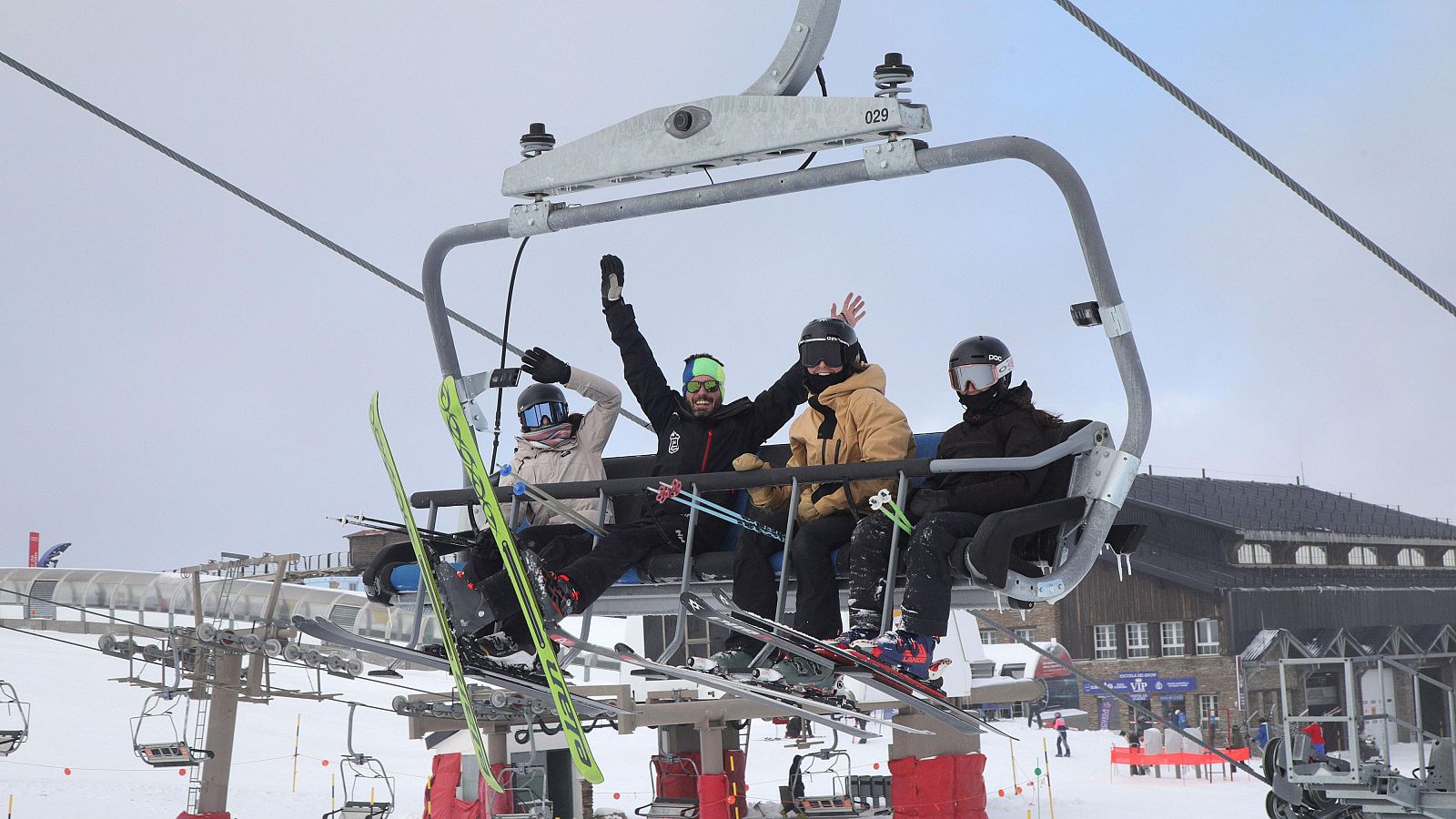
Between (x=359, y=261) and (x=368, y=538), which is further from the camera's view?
(x=368, y=538)

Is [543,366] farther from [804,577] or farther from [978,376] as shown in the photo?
[978,376]

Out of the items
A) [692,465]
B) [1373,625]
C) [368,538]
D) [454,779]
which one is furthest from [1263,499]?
[692,465]

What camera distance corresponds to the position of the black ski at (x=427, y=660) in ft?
17.3

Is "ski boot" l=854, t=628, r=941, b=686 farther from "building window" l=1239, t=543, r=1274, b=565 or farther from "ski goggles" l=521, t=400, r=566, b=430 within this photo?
"building window" l=1239, t=543, r=1274, b=565

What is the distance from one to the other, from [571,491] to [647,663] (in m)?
0.87

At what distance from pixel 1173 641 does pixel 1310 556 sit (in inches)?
237

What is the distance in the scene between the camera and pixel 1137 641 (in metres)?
36.6

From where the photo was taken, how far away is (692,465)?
19.6ft

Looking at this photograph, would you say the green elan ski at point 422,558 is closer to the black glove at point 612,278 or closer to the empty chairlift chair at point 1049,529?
the black glove at point 612,278

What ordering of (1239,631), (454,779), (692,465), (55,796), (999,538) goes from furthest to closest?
(1239,631), (55,796), (454,779), (692,465), (999,538)

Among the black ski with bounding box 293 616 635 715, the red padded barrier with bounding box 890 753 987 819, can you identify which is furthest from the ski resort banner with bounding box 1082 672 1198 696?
the black ski with bounding box 293 616 635 715

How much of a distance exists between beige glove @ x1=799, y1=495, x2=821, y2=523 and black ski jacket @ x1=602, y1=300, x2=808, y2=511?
618 mm

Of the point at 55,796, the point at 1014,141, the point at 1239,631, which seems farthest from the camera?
the point at 1239,631

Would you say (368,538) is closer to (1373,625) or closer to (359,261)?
(1373,625)
